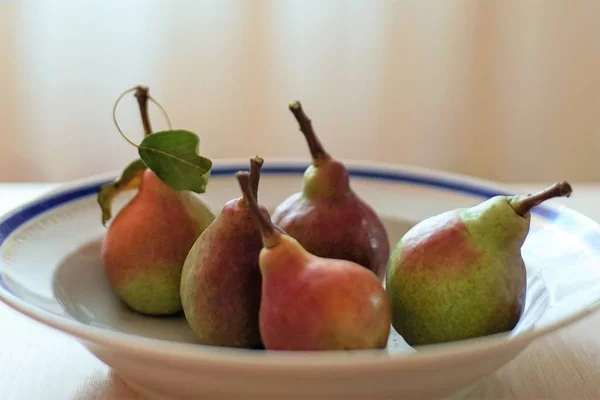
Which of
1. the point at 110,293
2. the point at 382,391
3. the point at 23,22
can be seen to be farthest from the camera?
the point at 23,22

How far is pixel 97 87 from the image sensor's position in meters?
0.94

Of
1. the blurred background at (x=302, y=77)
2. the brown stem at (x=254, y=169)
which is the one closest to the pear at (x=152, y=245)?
the brown stem at (x=254, y=169)

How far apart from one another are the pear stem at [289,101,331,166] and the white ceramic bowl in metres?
0.12

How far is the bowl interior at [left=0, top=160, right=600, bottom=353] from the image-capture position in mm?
375

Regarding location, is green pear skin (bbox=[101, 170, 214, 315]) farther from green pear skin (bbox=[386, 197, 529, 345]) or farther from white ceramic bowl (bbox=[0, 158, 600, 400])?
green pear skin (bbox=[386, 197, 529, 345])

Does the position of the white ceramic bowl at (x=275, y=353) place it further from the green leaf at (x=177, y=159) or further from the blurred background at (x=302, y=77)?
the blurred background at (x=302, y=77)

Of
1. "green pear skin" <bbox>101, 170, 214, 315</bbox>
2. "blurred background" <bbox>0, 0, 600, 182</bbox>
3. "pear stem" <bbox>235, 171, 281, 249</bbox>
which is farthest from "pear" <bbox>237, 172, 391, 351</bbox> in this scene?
"blurred background" <bbox>0, 0, 600, 182</bbox>

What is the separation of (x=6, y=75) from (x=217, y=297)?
70 centimetres

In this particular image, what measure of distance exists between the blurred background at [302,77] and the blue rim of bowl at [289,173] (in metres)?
0.35

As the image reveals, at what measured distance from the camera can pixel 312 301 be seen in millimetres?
307

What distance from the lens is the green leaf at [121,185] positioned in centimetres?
47

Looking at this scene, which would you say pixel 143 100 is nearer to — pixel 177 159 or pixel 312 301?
pixel 177 159

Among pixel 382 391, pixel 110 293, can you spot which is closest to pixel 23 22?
pixel 110 293

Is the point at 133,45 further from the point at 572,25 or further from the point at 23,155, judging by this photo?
the point at 572,25
